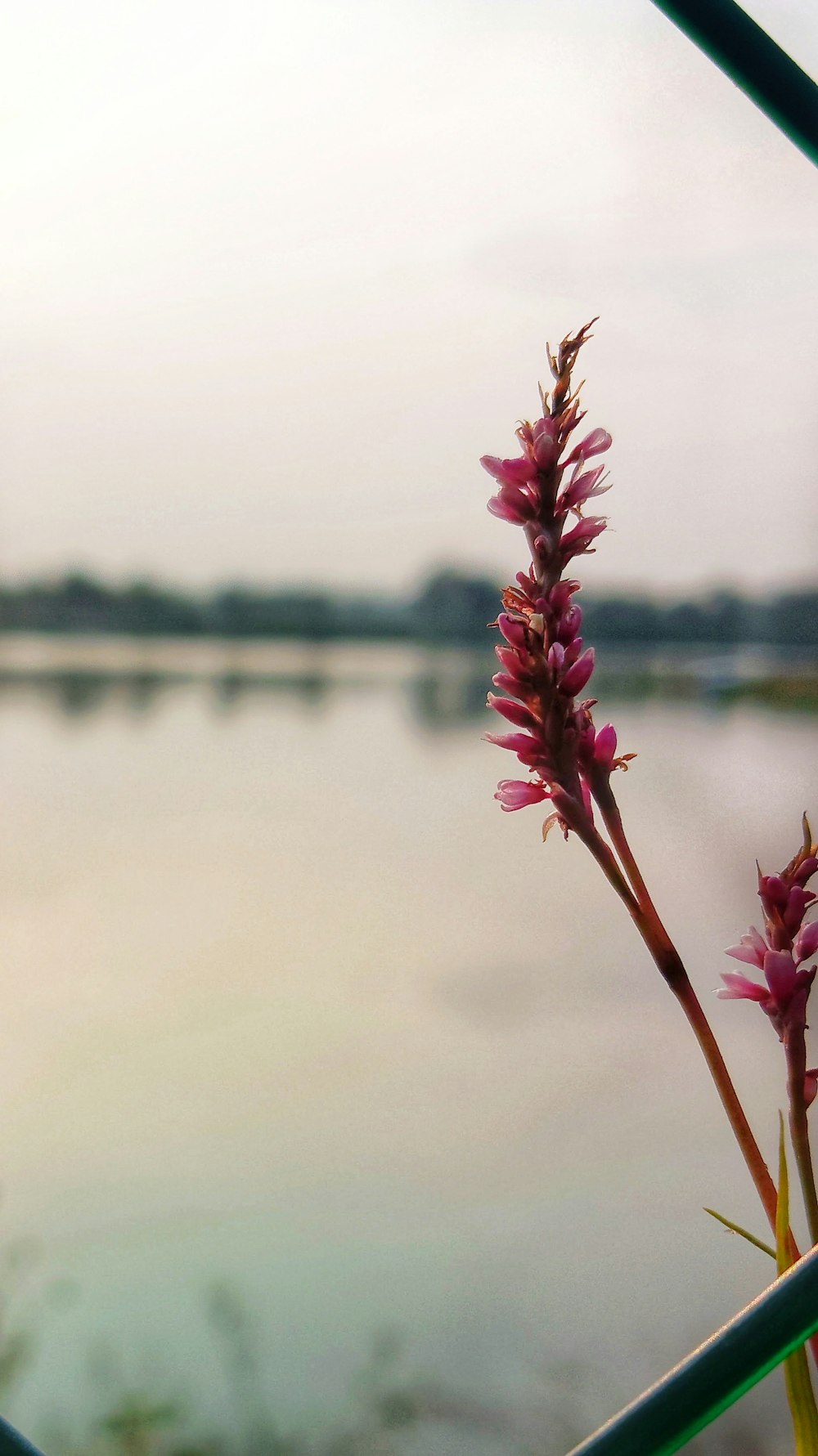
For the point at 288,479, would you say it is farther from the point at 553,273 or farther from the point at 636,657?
the point at 636,657

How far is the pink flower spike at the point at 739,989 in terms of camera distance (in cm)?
18

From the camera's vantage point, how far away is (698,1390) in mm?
117

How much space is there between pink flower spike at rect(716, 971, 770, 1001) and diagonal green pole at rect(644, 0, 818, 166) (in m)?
0.12

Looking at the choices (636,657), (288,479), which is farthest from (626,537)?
(288,479)

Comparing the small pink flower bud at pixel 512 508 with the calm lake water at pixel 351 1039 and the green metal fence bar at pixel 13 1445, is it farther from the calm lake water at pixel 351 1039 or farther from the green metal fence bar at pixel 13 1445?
the calm lake water at pixel 351 1039

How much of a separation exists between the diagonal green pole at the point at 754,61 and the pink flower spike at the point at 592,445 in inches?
2.3

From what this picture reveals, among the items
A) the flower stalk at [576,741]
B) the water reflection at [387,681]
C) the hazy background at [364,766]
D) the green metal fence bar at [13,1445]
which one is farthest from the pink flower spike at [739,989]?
the water reflection at [387,681]

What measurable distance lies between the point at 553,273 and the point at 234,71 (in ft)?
1.55

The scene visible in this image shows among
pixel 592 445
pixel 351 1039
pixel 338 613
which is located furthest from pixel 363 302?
pixel 592 445

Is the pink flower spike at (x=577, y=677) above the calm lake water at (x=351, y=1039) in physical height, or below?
above

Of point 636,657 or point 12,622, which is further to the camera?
point 12,622

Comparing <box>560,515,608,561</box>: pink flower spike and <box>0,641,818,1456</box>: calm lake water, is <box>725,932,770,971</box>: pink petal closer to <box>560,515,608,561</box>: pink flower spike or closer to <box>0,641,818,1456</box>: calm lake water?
<box>560,515,608,561</box>: pink flower spike

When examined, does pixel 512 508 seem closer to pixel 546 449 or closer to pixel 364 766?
pixel 546 449

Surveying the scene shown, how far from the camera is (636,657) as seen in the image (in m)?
1.12
